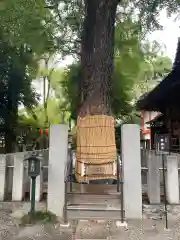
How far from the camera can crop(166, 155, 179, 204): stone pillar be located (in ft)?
22.4

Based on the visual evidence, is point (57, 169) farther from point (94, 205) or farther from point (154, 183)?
point (154, 183)

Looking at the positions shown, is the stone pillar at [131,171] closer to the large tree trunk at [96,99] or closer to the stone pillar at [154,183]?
the stone pillar at [154,183]

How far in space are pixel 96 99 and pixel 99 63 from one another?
0.94 meters

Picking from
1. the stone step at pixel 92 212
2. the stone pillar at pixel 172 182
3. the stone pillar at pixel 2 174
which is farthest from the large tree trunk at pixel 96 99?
the stone pillar at pixel 2 174

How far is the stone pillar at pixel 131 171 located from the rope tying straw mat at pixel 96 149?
3.02ft

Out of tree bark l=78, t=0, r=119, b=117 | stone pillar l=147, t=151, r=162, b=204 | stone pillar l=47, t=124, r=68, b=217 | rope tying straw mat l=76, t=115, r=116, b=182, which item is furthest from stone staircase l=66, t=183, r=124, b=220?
tree bark l=78, t=0, r=119, b=117

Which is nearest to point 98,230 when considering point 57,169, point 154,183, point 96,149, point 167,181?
point 57,169

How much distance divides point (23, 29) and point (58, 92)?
18903 millimetres

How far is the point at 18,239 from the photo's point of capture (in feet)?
15.8

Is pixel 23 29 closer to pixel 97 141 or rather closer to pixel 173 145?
pixel 97 141

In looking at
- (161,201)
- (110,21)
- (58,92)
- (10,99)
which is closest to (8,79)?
(10,99)

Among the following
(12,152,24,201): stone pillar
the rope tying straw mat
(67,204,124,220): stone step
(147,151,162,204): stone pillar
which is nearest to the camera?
(67,204,124,220): stone step

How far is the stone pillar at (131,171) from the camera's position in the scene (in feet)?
19.9

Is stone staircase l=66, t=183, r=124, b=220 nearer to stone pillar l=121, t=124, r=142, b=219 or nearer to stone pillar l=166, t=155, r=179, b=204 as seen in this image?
stone pillar l=121, t=124, r=142, b=219
